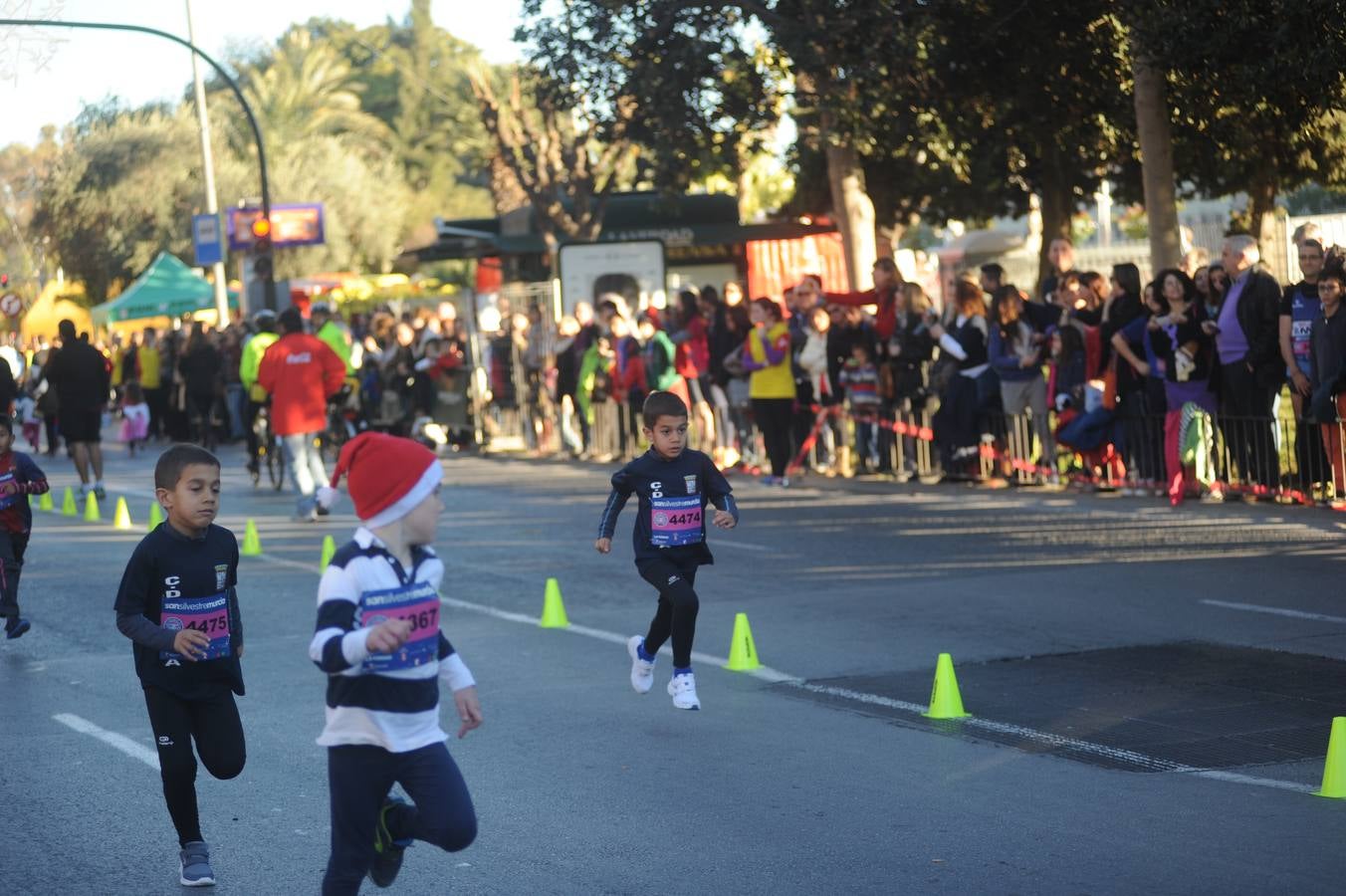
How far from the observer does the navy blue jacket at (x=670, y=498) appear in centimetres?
912

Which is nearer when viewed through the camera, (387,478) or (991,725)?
(387,478)

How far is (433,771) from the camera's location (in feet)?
16.8

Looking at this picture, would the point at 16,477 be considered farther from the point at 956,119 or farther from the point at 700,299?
the point at 956,119

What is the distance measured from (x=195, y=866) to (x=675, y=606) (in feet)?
10.5

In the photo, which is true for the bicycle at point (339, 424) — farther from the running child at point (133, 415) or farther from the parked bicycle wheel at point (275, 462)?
the running child at point (133, 415)

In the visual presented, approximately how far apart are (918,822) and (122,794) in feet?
10.4

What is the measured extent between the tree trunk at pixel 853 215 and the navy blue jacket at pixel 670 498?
1785 cm

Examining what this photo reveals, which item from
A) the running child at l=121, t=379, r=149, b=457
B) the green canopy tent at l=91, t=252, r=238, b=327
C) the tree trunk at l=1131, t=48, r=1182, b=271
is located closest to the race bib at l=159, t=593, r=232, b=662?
the tree trunk at l=1131, t=48, r=1182, b=271

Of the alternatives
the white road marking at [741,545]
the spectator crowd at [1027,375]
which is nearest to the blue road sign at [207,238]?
the spectator crowd at [1027,375]

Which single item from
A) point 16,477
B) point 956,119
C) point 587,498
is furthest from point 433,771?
point 956,119

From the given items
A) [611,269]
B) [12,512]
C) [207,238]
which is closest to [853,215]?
[611,269]

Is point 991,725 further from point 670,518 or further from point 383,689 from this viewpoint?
point 383,689

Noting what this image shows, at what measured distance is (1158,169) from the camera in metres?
20.0

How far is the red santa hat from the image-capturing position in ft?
16.9
